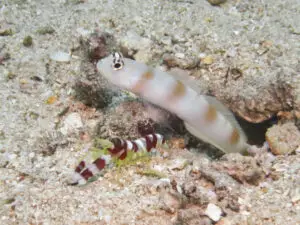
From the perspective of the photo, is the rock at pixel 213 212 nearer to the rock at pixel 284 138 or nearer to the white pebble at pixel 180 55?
the rock at pixel 284 138

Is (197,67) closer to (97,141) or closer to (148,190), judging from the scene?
(97,141)

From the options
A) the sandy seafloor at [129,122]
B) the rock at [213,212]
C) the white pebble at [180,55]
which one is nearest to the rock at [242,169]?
the sandy seafloor at [129,122]

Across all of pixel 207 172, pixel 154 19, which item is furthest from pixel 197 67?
pixel 207 172

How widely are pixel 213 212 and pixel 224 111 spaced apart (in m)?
1.39

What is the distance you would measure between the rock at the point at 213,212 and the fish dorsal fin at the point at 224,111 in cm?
131

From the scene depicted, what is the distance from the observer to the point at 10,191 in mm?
2508

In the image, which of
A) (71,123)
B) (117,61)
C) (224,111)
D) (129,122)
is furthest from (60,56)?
(224,111)

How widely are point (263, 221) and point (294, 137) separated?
1029 mm

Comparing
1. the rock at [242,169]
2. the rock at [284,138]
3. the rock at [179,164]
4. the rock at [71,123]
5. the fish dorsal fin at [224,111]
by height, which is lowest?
the rock at [71,123]

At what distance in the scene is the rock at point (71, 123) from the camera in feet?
Result: 10.8

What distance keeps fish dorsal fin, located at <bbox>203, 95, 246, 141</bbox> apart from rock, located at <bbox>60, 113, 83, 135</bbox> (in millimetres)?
1294

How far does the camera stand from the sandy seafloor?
90.6 inches

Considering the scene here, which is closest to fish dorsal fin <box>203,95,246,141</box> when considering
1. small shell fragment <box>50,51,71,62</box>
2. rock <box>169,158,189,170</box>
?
rock <box>169,158,189,170</box>

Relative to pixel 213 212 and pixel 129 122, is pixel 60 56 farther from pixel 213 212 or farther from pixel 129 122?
pixel 213 212
